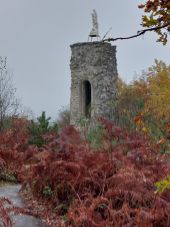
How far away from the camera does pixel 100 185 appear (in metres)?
7.78

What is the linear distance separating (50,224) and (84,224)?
67 cm

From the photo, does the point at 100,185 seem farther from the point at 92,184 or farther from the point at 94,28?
the point at 94,28

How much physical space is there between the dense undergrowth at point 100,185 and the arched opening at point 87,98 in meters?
16.7

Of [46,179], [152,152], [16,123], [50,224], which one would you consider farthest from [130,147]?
[16,123]

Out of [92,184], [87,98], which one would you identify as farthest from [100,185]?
[87,98]

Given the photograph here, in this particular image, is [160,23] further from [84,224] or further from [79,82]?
[79,82]

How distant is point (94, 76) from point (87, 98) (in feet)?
6.53

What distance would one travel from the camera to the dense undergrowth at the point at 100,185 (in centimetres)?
674

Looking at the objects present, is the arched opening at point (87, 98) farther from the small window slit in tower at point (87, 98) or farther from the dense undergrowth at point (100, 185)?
the dense undergrowth at point (100, 185)

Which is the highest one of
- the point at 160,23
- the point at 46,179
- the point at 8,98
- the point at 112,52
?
the point at 112,52

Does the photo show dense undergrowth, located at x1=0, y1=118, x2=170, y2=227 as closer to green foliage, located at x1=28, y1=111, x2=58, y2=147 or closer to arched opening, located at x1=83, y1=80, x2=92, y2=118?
green foliage, located at x1=28, y1=111, x2=58, y2=147

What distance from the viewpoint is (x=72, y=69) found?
2647 cm

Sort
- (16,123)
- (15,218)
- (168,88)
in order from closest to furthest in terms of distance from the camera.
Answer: (15,218), (16,123), (168,88)

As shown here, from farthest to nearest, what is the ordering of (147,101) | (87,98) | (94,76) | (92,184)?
(147,101) < (87,98) < (94,76) < (92,184)
